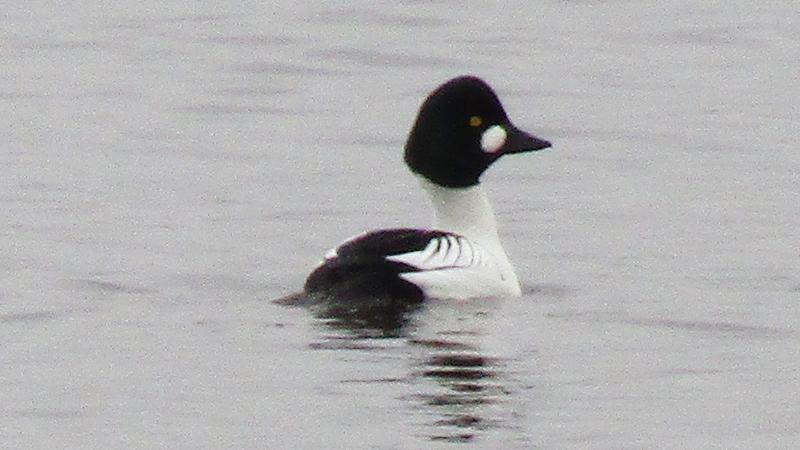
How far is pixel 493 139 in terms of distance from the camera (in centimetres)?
1622

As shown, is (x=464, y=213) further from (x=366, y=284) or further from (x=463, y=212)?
(x=366, y=284)

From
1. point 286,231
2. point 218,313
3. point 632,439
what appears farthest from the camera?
point 286,231

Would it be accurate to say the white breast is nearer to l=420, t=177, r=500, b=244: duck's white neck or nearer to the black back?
the black back

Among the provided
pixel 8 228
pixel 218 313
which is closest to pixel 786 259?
pixel 218 313

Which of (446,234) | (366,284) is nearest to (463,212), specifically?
(446,234)

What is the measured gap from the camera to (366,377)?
13375 millimetres

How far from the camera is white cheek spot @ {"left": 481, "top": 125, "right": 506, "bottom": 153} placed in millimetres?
16203

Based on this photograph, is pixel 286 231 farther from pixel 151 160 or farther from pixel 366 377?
pixel 366 377

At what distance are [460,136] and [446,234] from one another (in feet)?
2.11

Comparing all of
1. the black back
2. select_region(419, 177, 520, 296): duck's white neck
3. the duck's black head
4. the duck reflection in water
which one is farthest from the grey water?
the duck's black head

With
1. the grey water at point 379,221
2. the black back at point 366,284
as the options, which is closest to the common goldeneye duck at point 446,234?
the black back at point 366,284

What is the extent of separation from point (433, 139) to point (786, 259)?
280 cm

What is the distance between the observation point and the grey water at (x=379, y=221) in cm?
1281

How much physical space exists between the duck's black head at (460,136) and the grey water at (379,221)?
0.86m
